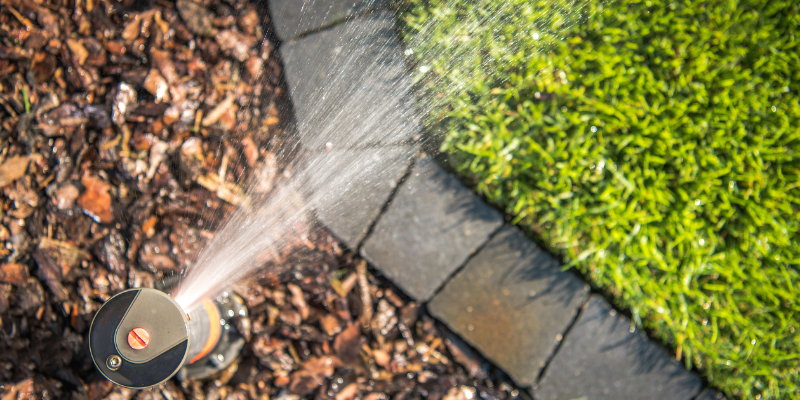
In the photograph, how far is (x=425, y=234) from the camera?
2.08m

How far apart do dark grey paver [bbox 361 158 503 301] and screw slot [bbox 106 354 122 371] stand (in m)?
1.08

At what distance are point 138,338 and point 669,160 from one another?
7.63 ft

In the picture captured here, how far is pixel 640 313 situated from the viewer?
6.62 feet

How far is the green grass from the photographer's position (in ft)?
6.56

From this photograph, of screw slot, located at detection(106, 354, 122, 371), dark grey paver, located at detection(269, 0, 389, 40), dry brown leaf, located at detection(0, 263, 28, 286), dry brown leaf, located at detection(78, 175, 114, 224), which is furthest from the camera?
dark grey paver, located at detection(269, 0, 389, 40)

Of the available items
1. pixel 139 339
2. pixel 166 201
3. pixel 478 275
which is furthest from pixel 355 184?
pixel 139 339

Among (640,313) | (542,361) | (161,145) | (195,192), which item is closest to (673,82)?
(640,313)

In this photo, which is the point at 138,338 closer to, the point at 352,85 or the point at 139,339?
the point at 139,339

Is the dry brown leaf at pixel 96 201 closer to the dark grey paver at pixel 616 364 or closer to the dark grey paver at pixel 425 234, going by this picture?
the dark grey paver at pixel 425 234

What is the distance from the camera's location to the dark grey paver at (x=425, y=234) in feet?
6.82

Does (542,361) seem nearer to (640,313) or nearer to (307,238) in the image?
(640,313)

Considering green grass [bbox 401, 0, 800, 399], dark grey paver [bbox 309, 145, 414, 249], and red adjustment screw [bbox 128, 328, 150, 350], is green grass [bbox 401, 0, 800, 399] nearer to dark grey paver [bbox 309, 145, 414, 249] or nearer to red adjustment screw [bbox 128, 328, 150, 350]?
dark grey paver [bbox 309, 145, 414, 249]

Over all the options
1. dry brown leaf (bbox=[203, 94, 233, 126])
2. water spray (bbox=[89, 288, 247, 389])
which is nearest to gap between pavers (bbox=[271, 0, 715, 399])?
dry brown leaf (bbox=[203, 94, 233, 126])

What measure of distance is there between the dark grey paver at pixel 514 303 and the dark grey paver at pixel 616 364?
0.32 ft
